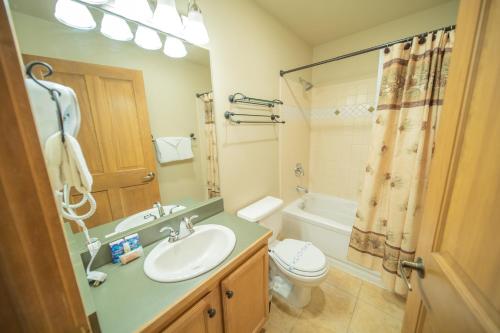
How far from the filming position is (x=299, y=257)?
4.83 feet

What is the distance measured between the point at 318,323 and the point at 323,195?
1555 mm

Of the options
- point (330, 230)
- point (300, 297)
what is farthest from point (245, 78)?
point (300, 297)

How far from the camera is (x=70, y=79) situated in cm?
80

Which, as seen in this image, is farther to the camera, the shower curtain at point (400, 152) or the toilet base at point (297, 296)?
the toilet base at point (297, 296)

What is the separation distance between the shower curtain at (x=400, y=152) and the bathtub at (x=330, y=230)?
167 millimetres

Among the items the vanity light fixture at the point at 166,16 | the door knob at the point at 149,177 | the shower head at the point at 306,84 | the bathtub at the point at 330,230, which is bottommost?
the bathtub at the point at 330,230

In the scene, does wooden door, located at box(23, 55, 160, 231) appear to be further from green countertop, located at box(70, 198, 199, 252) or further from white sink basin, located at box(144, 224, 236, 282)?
white sink basin, located at box(144, 224, 236, 282)

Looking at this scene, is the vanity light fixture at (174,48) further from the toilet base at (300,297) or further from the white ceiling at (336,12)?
the toilet base at (300,297)

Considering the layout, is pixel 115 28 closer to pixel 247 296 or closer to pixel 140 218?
pixel 140 218

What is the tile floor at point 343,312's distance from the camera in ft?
4.47

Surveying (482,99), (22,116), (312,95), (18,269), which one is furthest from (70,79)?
(312,95)

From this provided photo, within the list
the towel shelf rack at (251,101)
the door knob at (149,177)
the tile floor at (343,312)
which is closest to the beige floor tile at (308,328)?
the tile floor at (343,312)

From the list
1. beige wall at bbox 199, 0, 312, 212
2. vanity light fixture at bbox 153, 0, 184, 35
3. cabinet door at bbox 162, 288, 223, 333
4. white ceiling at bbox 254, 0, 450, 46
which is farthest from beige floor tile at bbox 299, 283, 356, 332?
white ceiling at bbox 254, 0, 450, 46

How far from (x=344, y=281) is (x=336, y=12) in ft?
8.34
